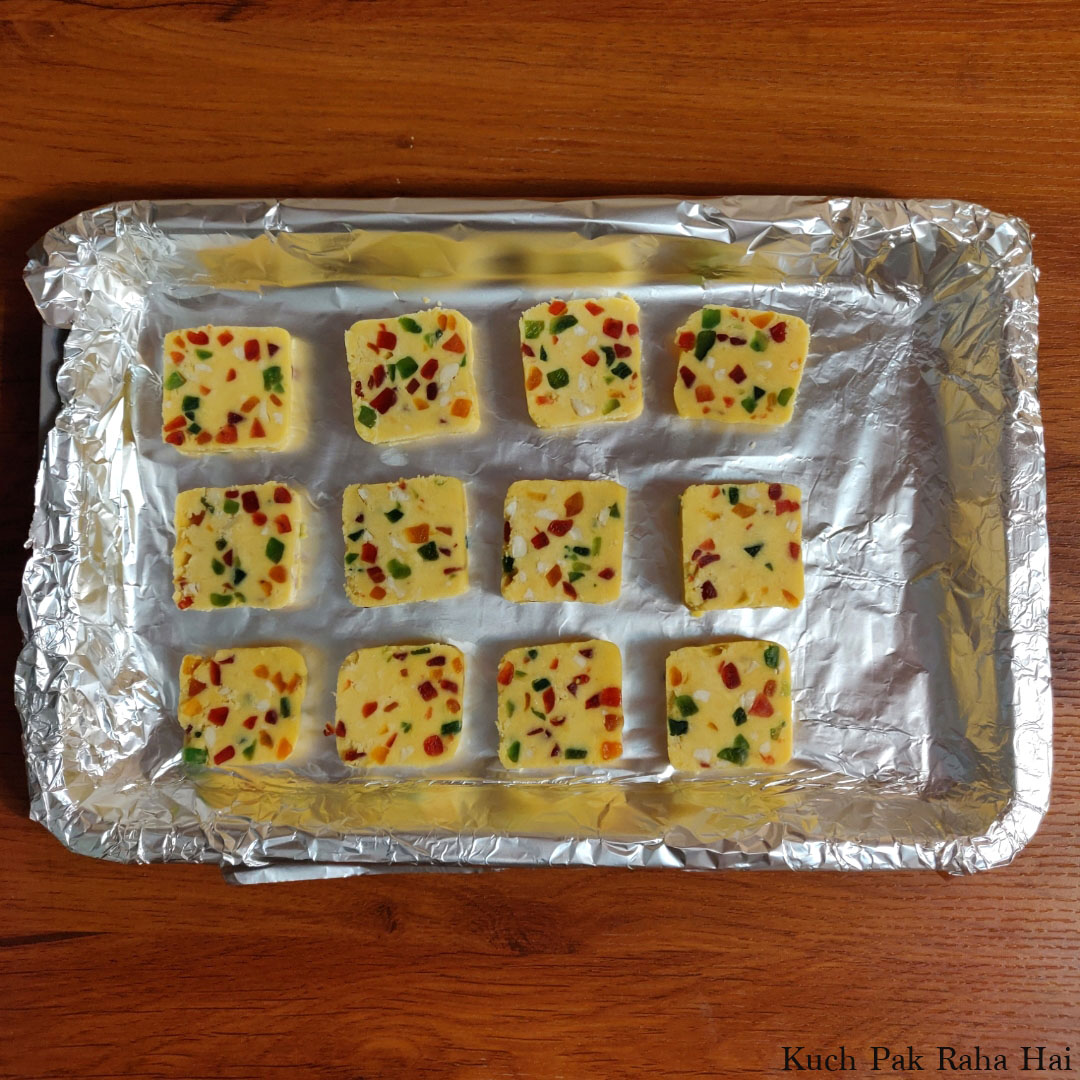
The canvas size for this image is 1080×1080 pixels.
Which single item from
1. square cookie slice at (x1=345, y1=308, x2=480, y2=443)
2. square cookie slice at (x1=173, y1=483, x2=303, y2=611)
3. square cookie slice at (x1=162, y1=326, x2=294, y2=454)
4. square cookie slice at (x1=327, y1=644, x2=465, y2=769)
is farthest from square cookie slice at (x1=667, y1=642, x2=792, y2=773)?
square cookie slice at (x1=162, y1=326, x2=294, y2=454)

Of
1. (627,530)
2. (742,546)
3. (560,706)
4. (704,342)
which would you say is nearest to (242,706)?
(560,706)

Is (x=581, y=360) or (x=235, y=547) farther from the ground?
(x=581, y=360)

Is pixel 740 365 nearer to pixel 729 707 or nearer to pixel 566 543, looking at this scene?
pixel 566 543

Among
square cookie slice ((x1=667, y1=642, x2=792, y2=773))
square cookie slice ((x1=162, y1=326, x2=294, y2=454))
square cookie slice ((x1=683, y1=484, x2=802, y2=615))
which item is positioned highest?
square cookie slice ((x1=162, y1=326, x2=294, y2=454))

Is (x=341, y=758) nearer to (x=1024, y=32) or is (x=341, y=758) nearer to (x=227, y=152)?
(x=227, y=152)

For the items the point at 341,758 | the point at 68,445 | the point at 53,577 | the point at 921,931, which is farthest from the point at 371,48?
the point at 921,931

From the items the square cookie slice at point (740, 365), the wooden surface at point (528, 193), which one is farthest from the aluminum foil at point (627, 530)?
the wooden surface at point (528, 193)

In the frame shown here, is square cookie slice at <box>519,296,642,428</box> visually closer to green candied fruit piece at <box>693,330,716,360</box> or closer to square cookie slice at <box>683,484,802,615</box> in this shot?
green candied fruit piece at <box>693,330,716,360</box>
